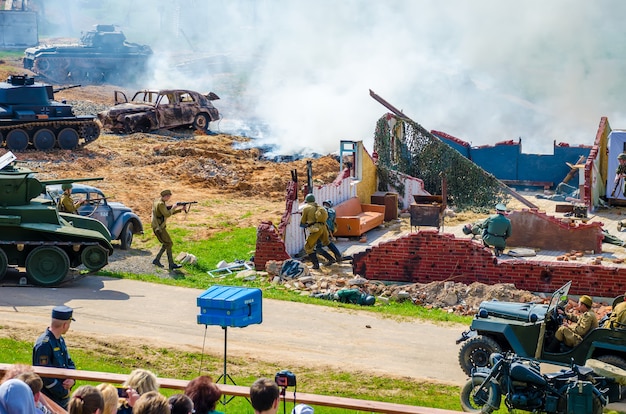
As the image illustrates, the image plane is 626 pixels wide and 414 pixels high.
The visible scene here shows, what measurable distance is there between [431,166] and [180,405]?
2075 centimetres

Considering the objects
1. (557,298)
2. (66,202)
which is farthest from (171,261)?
(557,298)

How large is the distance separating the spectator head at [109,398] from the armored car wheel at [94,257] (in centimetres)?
1047

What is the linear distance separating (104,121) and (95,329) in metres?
22.8

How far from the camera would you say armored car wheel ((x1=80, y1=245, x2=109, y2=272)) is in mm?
18172

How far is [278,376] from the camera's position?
9336mm

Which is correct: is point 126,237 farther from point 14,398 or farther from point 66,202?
point 14,398

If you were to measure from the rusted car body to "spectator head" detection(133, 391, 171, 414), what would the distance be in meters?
30.4

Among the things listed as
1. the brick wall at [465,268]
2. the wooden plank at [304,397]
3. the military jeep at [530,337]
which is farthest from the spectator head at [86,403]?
the brick wall at [465,268]

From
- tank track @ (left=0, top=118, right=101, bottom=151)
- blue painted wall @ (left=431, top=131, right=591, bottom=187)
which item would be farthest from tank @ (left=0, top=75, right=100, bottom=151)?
blue painted wall @ (left=431, top=131, right=591, bottom=187)

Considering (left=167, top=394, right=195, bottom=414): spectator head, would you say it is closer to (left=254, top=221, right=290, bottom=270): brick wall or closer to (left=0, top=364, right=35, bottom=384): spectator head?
(left=0, top=364, right=35, bottom=384): spectator head

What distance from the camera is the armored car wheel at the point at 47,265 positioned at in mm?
17797

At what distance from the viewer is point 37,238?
18109 mm

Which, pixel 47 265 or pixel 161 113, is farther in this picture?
pixel 161 113

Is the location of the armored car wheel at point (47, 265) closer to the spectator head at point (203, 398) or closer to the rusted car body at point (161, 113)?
the spectator head at point (203, 398)
